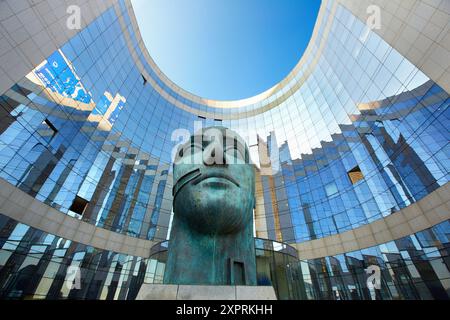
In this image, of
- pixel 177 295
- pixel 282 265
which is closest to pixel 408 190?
pixel 282 265

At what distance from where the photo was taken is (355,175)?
21.5m

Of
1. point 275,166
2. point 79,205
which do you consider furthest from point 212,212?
point 275,166

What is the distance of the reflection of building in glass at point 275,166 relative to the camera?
13680 mm

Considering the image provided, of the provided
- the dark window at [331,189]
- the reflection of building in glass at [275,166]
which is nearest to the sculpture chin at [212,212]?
the reflection of building in glass at [275,166]

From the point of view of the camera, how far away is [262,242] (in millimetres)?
14344

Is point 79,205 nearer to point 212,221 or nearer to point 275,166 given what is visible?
point 212,221

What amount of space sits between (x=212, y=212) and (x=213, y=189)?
359 millimetres

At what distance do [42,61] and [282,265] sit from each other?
63.1 feet

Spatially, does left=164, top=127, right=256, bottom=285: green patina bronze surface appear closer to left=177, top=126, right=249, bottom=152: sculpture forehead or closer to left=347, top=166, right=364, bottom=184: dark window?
left=177, top=126, right=249, bottom=152: sculpture forehead

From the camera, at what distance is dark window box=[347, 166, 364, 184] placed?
21052mm

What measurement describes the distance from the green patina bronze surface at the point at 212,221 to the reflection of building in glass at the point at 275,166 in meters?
6.14

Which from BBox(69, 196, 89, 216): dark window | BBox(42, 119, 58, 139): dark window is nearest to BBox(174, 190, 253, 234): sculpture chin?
BBox(42, 119, 58, 139): dark window

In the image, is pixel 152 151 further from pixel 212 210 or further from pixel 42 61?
pixel 212 210

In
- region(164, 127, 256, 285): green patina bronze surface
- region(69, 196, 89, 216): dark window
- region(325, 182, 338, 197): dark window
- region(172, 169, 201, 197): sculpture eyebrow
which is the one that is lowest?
region(164, 127, 256, 285): green patina bronze surface
